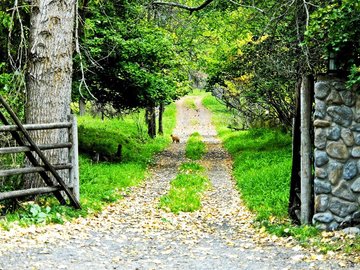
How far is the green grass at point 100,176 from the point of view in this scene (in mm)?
8607

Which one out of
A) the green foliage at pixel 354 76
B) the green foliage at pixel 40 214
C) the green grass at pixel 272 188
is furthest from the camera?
the green foliage at pixel 40 214

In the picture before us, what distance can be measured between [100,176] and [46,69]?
442 cm

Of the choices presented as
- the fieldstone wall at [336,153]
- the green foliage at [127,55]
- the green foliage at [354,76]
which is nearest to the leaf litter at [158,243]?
the fieldstone wall at [336,153]

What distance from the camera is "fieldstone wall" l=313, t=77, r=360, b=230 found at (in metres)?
7.86

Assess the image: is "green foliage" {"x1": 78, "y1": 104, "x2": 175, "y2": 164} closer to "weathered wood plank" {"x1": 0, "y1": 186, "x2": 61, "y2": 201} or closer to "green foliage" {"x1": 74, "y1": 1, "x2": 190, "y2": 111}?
"green foliage" {"x1": 74, "y1": 1, "x2": 190, "y2": 111}

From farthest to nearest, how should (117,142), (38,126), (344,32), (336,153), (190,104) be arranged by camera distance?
1. (190,104)
2. (117,142)
3. (38,126)
4. (336,153)
5. (344,32)

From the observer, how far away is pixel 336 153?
26.0ft

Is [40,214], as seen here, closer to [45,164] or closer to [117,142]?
[45,164]

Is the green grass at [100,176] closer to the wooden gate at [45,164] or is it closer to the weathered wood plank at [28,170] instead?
the wooden gate at [45,164]

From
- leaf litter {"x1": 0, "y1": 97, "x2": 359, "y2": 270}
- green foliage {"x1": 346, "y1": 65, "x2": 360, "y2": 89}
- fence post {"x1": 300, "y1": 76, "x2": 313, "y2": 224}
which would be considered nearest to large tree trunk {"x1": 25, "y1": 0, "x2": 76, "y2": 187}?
leaf litter {"x1": 0, "y1": 97, "x2": 359, "y2": 270}

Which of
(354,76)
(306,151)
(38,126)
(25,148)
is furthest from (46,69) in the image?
(354,76)

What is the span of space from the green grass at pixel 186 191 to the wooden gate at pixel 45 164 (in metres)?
2.09

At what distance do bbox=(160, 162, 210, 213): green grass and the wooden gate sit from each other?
209cm

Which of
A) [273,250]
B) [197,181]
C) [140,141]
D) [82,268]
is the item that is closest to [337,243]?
[273,250]
